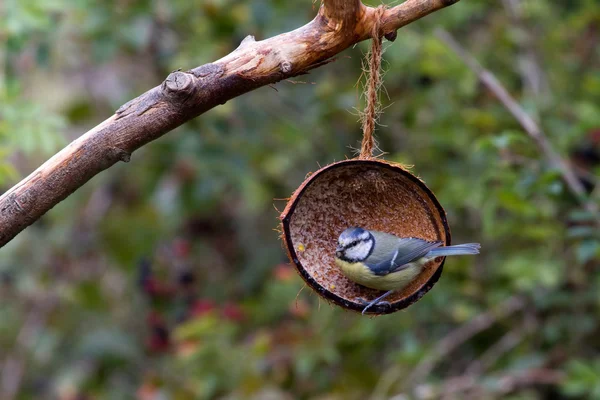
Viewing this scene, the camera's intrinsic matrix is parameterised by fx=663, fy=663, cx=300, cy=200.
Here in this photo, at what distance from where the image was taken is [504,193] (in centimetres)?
278

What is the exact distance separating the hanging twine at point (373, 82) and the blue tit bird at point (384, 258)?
331 millimetres

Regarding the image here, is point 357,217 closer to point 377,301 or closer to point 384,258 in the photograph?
point 384,258

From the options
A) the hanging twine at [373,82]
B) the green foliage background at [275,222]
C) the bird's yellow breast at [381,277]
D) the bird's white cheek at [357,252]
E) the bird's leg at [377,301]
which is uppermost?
the green foliage background at [275,222]

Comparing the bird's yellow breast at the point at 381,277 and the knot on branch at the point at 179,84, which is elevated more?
the knot on branch at the point at 179,84

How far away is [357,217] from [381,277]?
0.38 meters

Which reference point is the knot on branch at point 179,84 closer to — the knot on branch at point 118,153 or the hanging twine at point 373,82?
the knot on branch at point 118,153

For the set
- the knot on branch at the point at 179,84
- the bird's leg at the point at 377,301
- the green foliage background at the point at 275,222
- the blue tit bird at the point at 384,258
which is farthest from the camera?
the green foliage background at the point at 275,222

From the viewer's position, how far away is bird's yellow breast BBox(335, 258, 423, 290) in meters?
2.34

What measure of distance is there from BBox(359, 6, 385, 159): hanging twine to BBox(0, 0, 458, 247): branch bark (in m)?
0.08

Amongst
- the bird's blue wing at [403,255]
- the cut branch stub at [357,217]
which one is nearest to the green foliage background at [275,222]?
the cut branch stub at [357,217]

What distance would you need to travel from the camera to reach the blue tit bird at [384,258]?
231 cm

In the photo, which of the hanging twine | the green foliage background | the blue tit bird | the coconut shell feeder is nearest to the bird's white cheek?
the blue tit bird

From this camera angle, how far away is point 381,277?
237 cm

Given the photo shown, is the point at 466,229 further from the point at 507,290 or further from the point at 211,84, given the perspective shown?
the point at 211,84
